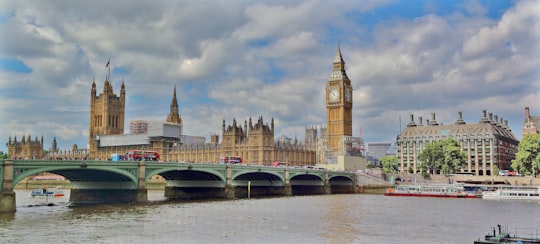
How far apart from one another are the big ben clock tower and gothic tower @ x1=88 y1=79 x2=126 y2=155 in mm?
71704

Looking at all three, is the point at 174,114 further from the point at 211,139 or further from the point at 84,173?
the point at 84,173

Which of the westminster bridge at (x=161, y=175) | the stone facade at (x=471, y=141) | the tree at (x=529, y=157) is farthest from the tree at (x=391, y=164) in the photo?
the westminster bridge at (x=161, y=175)

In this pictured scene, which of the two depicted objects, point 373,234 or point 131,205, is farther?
point 131,205

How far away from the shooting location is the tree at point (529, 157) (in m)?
103

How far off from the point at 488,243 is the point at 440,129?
131m

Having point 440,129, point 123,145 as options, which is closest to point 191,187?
point 123,145

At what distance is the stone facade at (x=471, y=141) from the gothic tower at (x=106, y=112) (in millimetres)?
93701

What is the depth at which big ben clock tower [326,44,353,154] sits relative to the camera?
16438 cm

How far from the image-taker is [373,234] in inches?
1642

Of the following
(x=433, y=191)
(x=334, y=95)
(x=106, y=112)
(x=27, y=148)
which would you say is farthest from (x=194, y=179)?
(x=27, y=148)

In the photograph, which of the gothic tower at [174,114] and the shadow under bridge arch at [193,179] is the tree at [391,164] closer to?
the gothic tower at [174,114]

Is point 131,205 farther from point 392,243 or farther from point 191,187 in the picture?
point 392,243

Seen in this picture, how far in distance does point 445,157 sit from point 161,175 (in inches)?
2606

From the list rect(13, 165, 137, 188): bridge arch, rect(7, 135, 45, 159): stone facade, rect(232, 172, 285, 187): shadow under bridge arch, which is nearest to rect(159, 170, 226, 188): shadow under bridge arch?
rect(232, 172, 285, 187): shadow under bridge arch
